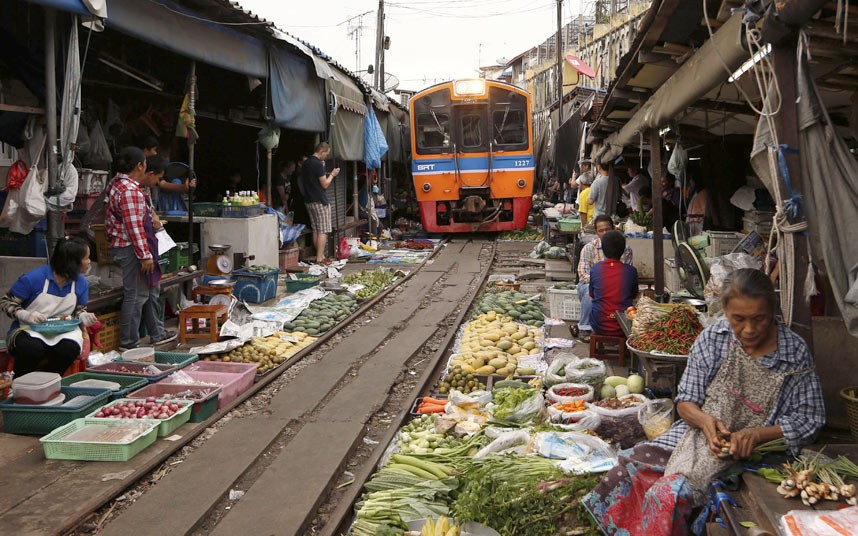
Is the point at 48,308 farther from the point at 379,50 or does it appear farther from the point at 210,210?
the point at 379,50

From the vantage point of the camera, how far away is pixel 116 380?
19.9 ft

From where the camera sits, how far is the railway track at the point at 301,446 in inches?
164

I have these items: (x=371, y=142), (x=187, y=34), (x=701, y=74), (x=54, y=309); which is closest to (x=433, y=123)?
(x=371, y=142)

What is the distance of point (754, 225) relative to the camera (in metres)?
8.67

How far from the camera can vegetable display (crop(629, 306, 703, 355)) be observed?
497 centimetres

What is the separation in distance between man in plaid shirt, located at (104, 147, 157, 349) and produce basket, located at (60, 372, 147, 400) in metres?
1.34

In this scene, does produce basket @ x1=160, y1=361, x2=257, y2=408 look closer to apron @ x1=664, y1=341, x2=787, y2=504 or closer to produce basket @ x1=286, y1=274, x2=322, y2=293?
apron @ x1=664, y1=341, x2=787, y2=504

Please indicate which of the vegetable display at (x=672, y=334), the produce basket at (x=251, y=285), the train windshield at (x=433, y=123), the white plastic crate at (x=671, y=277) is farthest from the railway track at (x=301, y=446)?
the train windshield at (x=433, y=123)

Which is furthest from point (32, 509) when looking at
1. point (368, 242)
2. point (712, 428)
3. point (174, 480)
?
point (368, 242)

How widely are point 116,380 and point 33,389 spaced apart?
0.85 m

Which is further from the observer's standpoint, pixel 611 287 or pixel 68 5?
pixel 611 287

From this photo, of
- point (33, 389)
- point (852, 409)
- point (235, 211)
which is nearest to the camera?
point (852, 409)

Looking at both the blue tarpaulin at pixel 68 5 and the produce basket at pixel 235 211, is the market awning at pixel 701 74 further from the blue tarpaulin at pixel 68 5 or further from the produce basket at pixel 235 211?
the produce basket at pixel 235 211

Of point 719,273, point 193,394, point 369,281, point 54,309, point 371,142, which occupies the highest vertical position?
point 371,142
